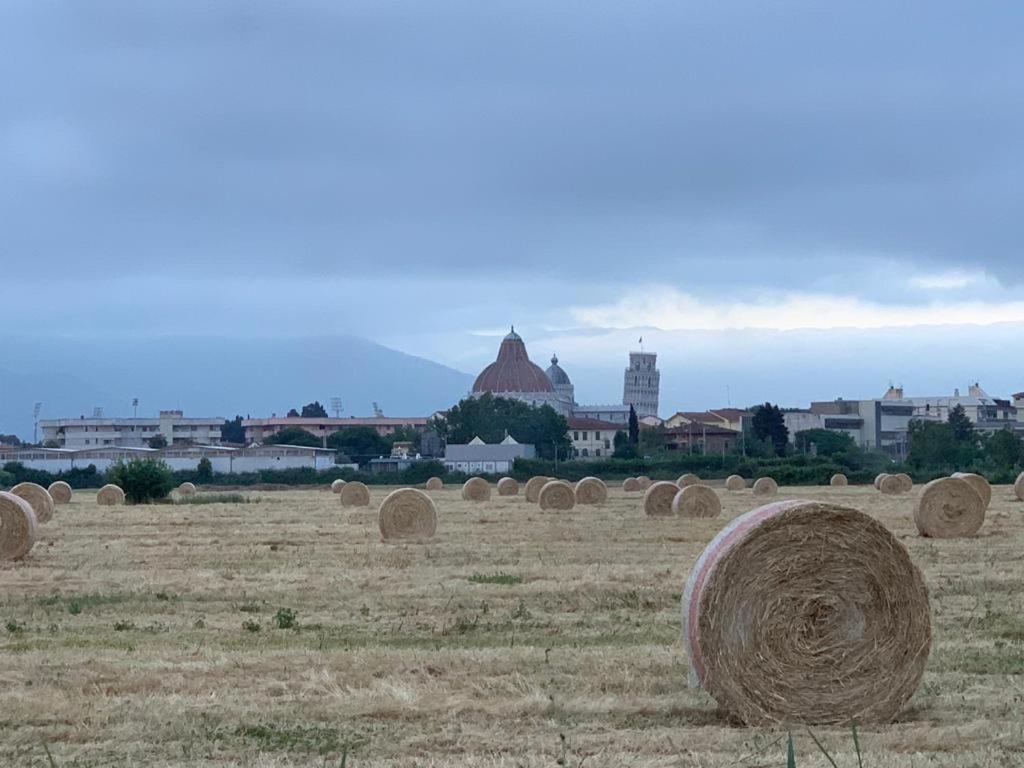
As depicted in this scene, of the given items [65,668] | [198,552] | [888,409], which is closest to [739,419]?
[888,409]

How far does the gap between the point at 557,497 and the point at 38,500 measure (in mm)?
12918

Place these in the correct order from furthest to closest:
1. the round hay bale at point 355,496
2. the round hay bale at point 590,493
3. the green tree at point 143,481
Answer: the green tree at point 143,481 < the round hay bale at point 355,496 < the round hay bale at point 590,493

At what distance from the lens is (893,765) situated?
30.2 ft

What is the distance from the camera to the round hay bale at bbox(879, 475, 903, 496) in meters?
55.2

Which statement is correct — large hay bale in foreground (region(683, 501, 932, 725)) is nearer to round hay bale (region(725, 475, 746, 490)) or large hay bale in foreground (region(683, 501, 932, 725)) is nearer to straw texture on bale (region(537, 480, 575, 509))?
straw texture on bale (region(537, 480, 575, 509))

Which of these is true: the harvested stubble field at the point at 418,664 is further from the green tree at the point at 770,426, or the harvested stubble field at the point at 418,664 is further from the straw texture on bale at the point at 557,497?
the green tree at the point at 770,426

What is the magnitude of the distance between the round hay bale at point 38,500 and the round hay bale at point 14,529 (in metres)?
11.7

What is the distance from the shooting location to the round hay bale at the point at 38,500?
123 feet

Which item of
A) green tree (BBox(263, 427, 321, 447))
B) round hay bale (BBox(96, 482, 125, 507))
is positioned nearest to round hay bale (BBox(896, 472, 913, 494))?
round hay bale (BBox(96, 482, 125, 507))

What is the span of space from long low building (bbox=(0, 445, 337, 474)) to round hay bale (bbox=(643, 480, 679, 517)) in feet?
227

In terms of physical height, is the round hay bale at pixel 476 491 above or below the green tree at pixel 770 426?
below

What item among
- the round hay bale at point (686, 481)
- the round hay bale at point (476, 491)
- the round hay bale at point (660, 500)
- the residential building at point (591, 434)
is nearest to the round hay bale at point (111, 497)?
the round hay bale at point (476, 491)

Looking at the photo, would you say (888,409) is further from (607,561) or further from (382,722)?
(382,722)

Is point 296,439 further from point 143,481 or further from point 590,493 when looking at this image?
point 590,493
